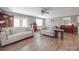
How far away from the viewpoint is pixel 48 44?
2.11 metres

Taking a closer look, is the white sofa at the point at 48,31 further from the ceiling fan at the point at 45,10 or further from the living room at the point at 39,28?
the ceiling fan at the point at 45,10

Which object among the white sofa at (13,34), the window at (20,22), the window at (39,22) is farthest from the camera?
the window at (39,22)

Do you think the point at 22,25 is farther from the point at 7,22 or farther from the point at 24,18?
the point at 7,22

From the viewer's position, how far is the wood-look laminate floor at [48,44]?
205cm

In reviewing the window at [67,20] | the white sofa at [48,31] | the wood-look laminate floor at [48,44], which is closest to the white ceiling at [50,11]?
the window at [67,20]

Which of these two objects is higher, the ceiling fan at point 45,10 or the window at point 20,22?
the ceiling fan at point 45,10

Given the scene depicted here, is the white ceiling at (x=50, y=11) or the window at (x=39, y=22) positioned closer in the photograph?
the white ceiling at (x=50, y=11)

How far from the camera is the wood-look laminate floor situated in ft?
6.73

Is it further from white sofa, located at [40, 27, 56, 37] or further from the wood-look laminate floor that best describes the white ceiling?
the wood-look laminate floor

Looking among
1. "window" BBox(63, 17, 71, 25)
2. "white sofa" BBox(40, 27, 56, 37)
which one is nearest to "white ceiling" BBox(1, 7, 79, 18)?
"window" BBox(63, 17, 71, 25)

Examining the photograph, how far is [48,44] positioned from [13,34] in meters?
0.86

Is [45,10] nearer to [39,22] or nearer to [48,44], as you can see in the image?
[39,22]
